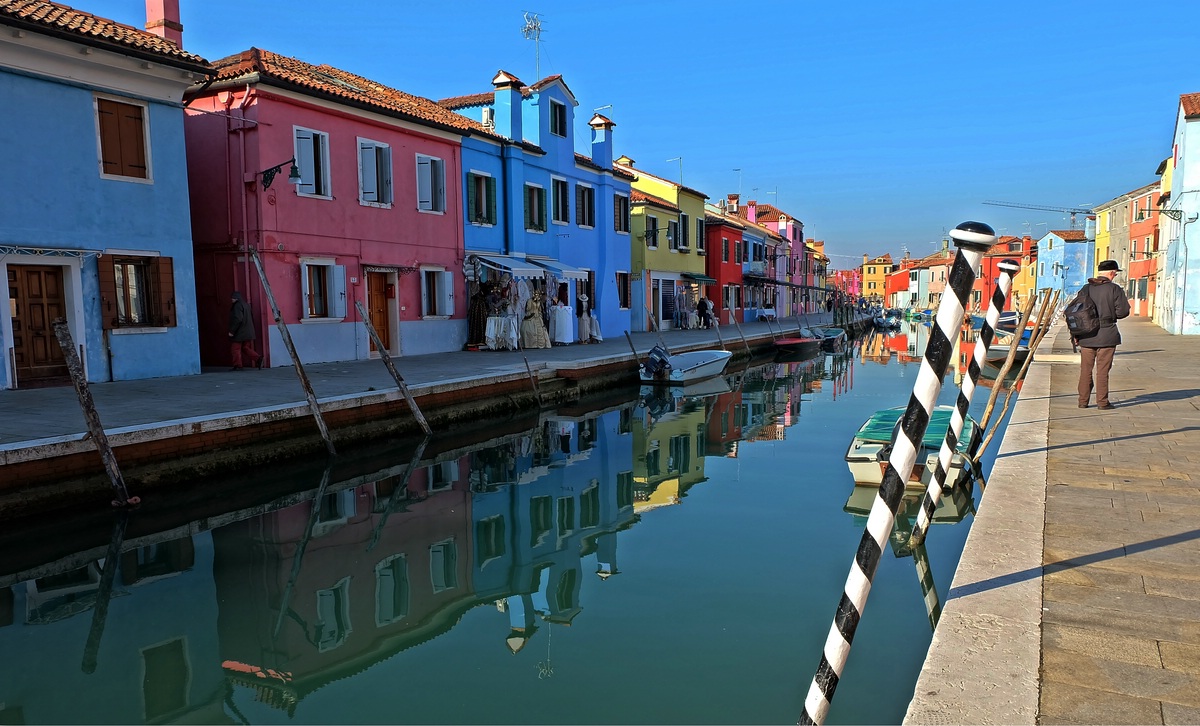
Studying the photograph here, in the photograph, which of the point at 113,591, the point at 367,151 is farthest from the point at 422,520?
the point at 367,151

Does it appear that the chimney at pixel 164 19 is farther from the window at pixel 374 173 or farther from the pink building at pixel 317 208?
the window at pixel 374 173

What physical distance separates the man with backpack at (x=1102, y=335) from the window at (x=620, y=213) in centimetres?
1934

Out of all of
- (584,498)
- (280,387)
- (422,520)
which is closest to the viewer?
(422,520)

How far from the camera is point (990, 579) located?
148 inches

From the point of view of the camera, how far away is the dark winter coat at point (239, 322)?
13914mm

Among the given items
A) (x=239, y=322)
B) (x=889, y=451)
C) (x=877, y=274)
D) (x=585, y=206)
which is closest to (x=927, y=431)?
(x=889, y=451)

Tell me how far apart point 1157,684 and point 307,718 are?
4254mm

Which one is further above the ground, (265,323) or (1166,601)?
→ (265,323)

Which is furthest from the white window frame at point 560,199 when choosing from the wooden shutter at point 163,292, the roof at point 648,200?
the wooden shutter at point 163,292

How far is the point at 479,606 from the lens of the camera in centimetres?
622

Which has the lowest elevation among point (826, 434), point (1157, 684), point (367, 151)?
point (826, 434)

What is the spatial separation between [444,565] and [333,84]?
1382 cm

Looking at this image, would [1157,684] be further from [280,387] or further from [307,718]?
[280,387]

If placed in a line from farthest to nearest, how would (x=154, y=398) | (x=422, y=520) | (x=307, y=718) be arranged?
(x=154, y=398) < (x=422, y=520) < (x=307, y=718)
